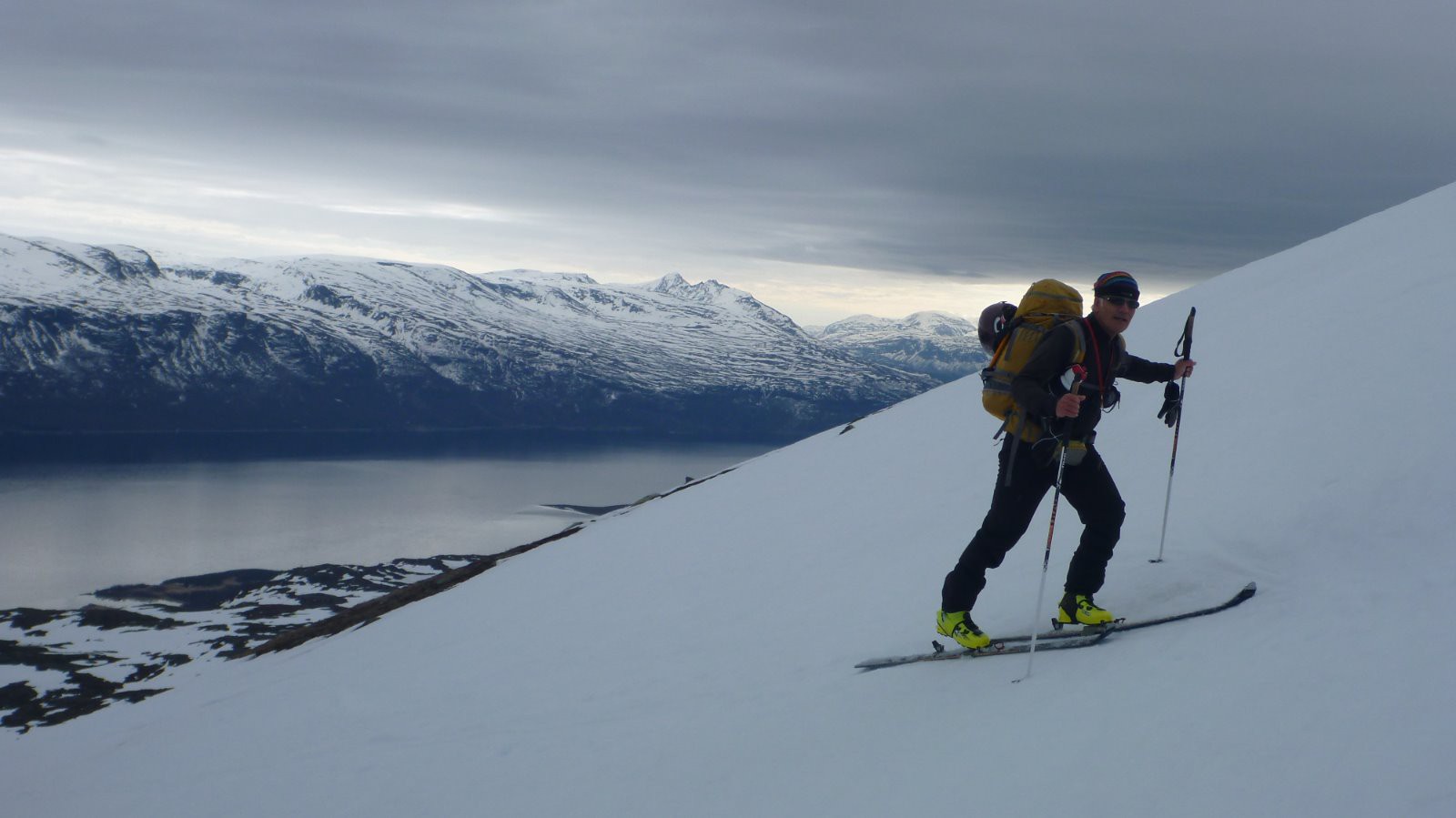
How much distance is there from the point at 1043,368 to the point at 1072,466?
95 centimetres

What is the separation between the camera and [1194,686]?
18.9 feet

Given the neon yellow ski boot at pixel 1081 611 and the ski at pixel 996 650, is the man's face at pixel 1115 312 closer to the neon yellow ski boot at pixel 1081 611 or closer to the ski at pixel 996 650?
the neon yellow ski boot at pixel 1081 611

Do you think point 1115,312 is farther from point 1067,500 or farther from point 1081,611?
point 1081,611

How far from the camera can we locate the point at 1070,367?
702 cm

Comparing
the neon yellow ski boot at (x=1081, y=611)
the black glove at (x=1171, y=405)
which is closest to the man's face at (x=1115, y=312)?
the black glove at (x=1171, y=405)

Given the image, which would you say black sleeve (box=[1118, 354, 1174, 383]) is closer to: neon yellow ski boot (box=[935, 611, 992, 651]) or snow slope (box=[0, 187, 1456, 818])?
snow slope (box=[0, 187, 1456, 818])

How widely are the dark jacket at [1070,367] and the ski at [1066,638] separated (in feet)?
5.17

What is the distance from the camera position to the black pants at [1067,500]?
734 centimetres

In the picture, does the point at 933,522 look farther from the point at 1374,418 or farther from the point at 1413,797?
the point at 1413,797

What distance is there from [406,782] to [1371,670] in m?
8.67

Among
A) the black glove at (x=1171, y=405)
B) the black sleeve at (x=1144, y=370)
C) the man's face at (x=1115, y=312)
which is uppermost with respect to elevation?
the man's face at (x=1115, y=312)

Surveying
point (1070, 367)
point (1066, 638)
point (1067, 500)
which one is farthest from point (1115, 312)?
point (1066, 638)

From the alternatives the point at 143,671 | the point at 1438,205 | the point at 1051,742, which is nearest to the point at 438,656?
the point at 1051,742

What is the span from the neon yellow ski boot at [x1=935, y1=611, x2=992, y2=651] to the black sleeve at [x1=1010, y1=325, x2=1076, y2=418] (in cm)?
194
